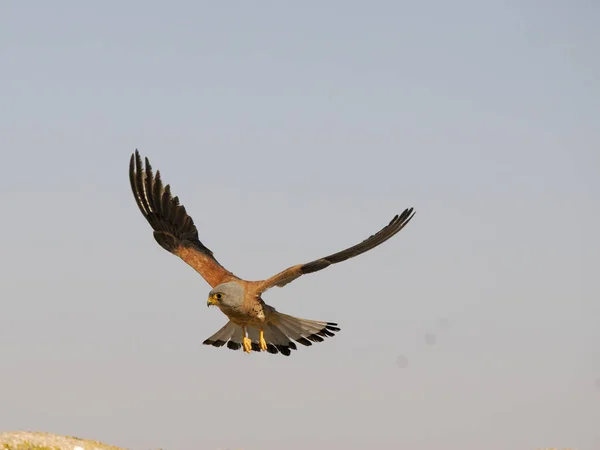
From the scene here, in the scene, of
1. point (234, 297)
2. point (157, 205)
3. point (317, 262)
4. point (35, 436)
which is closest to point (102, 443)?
point (35, 436)

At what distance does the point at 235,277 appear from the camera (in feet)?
58.6

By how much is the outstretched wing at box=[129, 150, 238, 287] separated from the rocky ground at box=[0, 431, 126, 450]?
17.7 feet

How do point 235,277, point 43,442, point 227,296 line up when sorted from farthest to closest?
point 235,277 < point 227,296 < point 43,442

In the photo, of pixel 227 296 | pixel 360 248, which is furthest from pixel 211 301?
pixel 360 248

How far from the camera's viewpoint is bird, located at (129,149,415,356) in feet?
52.1

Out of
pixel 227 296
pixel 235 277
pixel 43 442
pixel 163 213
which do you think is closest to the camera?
pixel 43 442

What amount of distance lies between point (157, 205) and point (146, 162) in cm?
102

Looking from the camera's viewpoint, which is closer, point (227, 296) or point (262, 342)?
point (227, 296)

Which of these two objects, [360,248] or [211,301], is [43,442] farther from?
[360,248]

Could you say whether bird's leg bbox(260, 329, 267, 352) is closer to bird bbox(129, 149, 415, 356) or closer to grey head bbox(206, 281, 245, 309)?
bird bbox(129, 149, 415, 356)

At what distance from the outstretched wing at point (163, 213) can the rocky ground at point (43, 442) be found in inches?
212

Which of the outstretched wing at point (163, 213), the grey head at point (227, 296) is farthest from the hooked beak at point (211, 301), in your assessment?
the outstretched wing at point (163, 213)

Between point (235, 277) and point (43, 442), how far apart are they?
16.7 feet

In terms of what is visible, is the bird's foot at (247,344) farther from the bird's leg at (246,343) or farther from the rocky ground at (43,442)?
the rocky ground at (43,442)
